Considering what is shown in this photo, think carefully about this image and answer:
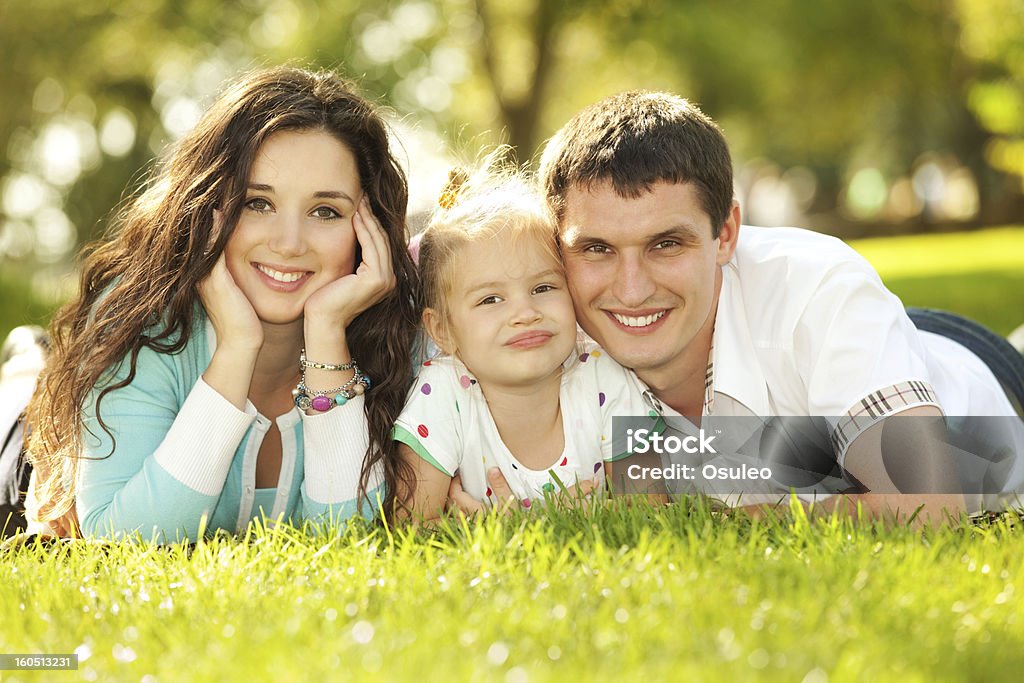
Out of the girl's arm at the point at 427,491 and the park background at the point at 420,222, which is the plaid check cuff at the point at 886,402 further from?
the girl's arm at the point at 427,491

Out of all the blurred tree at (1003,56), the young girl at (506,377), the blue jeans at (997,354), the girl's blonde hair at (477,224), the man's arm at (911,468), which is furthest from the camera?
the blurred tree at (1003,56)

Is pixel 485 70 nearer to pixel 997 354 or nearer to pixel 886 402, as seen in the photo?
pixel 997 354

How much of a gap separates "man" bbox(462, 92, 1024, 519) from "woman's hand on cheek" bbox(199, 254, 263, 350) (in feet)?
3.87

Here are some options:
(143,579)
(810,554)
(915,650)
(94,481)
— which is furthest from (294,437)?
(915,650)

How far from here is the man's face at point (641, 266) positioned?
3.82 metres

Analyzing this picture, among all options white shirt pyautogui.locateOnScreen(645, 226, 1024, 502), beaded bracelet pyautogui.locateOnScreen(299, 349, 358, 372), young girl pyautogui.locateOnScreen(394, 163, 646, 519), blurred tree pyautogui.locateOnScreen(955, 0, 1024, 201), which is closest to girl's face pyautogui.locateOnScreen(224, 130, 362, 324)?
beaded bracelet pyautogui.locateOnScreen(299, 349, 358, 372)

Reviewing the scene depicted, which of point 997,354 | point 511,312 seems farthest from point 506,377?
point 997,354

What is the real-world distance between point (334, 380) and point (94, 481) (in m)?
0.91

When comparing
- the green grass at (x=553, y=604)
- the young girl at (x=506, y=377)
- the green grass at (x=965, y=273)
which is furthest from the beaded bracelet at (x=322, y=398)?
the green grass at (x=965, y=273)

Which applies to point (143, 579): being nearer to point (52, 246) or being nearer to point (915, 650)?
point (915, 650)

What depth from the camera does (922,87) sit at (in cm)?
2500

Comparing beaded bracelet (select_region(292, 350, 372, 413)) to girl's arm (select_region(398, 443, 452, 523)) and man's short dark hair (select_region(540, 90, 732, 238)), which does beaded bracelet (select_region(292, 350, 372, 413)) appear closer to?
girl's arm (select_region(398, 443, 452, 523))

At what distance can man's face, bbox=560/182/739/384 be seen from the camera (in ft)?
12.5

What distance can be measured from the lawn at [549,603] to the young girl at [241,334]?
1.03 ft
